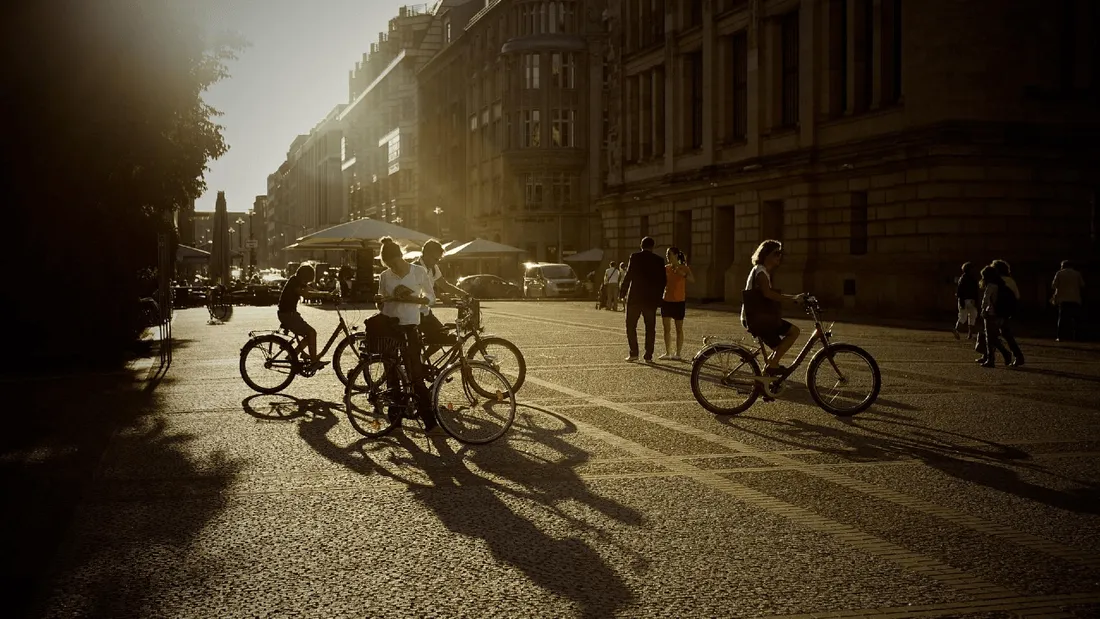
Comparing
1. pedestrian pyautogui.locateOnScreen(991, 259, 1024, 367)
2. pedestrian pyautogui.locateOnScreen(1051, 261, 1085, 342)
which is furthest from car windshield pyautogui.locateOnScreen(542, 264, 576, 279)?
pedestrian pyautogui.locateOnScreen(991, 259, 1024, 367)

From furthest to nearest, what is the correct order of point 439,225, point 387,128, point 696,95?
point 387,128 < point 439,225 < point 696,95

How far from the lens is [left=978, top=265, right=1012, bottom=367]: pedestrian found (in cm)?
1769

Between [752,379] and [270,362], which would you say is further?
[270,362]

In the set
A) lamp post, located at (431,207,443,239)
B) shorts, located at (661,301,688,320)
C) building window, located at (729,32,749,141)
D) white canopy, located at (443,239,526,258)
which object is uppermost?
building window, located at (729,32,749,141)

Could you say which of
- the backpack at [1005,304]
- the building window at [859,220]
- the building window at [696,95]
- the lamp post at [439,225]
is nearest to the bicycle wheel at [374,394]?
the backpack at [1005,304]

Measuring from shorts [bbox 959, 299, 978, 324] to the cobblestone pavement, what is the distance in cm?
1045

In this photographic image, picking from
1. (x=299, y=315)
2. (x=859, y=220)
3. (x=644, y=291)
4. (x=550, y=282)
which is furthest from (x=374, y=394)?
(x=550, y=282)

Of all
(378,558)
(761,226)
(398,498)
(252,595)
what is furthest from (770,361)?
(761,226)

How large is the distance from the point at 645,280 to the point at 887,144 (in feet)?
61.9

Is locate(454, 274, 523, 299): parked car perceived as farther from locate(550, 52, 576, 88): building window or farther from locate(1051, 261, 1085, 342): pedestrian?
locate(1051, 261, 1085, 342): pedestrian

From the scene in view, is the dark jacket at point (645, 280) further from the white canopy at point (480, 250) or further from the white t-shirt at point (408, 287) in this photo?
the white canopy at point (480, 250)

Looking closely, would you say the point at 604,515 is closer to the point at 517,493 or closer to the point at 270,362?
the point at 517,493

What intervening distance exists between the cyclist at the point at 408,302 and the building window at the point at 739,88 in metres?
35.5

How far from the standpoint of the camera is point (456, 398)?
32.5 ft
